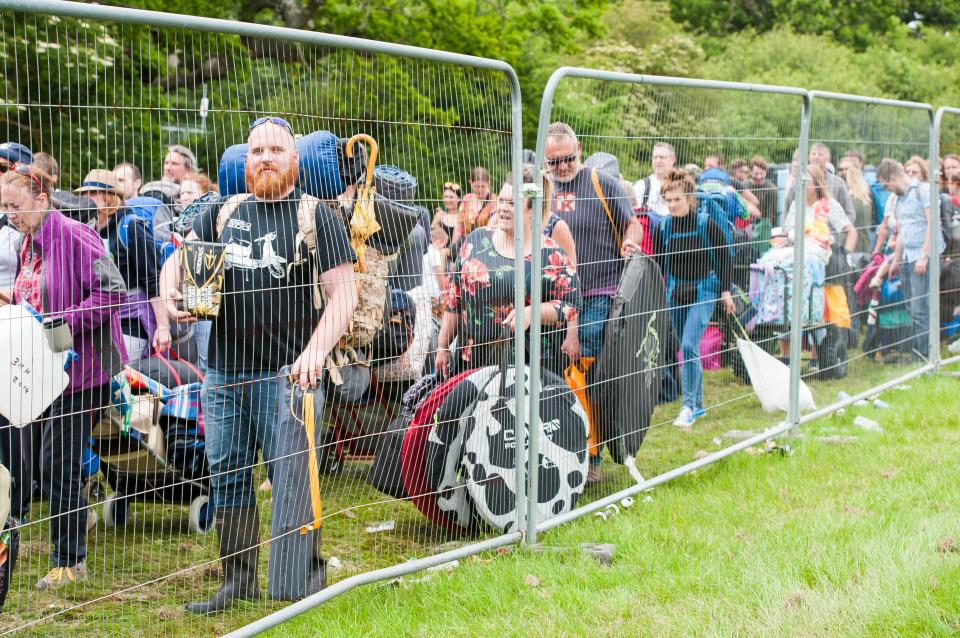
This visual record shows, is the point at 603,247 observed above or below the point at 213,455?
above

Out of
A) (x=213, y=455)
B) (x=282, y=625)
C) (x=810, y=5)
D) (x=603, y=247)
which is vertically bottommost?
(x=282, y=625)

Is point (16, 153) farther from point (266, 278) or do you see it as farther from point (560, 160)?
point (560, 160)

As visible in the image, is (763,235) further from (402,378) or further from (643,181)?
(402,378)

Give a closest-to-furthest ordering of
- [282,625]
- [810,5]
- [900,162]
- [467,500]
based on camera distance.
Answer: [282,625] < [467,500] < [900,162] < [810,5]

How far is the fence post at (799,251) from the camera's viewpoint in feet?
23.9

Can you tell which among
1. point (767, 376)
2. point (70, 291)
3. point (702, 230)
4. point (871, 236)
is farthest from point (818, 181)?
point (70, 291)

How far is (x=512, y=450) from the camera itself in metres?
5.33

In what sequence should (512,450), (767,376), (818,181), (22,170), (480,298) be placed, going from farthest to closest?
1. (818,181)
2. (767,376)
3. (512,450)
4. (480,298)
5. (22,170)

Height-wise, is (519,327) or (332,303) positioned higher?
(332,303)

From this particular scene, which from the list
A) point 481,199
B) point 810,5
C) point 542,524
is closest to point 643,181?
point 481,199

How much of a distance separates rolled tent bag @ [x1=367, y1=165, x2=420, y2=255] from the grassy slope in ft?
4.83

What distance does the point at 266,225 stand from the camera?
13.7ft

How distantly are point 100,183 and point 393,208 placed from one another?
1266 mm

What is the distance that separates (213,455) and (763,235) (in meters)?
4.04
